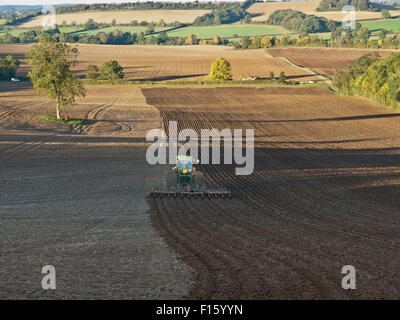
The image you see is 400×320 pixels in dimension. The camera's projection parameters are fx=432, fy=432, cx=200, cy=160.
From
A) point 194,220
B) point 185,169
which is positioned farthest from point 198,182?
point 194,220

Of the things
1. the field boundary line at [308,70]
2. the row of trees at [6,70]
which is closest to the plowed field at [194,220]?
the row of trees at [6,70]

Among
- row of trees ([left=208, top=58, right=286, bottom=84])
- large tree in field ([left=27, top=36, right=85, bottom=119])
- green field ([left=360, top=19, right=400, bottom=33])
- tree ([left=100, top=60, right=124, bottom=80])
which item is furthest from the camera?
green field ([left=360, top=19, right=400, bottom=33])

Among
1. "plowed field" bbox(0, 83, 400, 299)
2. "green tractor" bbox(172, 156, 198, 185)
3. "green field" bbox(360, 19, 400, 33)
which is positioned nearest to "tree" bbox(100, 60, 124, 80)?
"plowed field" bbox(0, 83, 400, 299)

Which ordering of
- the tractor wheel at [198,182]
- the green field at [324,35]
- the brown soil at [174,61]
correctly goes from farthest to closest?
the green field at [324,35] → the brown soil at [174,61] → the tractor wheel at [198,182]

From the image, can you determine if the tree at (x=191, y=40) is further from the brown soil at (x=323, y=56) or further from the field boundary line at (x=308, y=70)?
the field boundary line at (x=308, y=70)

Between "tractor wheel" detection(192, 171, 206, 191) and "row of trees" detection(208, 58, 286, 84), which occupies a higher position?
"row of trees" detection(208, 58, 286, 84)

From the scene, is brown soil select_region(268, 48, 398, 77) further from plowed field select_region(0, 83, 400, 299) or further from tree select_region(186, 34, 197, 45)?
plowed field select_region(0, 83, 400, 299)

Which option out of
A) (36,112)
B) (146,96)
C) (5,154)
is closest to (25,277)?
(5,154)
